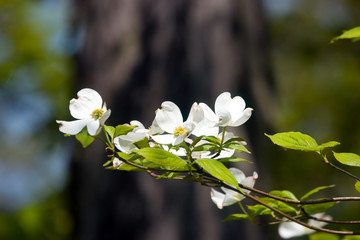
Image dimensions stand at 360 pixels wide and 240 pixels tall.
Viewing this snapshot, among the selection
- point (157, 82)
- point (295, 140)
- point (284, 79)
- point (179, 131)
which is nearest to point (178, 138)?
point (179, 131)

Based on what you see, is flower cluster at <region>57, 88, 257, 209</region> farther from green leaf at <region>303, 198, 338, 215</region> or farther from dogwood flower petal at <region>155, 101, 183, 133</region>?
green leaf at <region>303, 198, 338, 215</region>

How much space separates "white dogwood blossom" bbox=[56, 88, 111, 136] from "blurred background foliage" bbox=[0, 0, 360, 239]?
2377mm

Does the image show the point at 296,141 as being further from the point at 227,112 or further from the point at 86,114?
the point at 86,114

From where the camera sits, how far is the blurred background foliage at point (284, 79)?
309cm

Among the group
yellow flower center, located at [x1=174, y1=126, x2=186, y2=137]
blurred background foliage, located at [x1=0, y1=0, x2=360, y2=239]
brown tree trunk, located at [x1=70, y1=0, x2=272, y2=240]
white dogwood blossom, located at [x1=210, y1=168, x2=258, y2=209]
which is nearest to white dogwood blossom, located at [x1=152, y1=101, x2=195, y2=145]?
yellow flower center, located at [x1=174, y1=126, x2=186, y2=137]

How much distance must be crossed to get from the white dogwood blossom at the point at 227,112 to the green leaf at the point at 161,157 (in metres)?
0.06

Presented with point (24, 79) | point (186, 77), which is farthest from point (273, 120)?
point (24, 79)

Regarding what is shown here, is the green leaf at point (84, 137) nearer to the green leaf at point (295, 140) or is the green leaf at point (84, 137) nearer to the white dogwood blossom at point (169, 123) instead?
the white dogwood blossom at point (169, 123)

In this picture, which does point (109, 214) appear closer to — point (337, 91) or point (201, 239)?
point (201, 239)

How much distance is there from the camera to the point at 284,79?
4242 millimetres

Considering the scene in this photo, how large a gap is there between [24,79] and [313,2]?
2.83 metres

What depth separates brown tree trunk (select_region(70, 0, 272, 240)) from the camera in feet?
4.48

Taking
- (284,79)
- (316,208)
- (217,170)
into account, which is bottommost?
(284,79)

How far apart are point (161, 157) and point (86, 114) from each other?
0.09 metres
